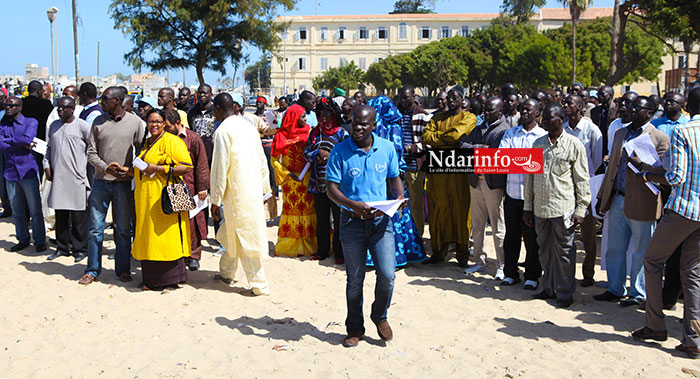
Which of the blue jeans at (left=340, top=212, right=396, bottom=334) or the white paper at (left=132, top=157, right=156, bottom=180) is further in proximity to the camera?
the white paper at (left=132, top=157, right=156, bottom=180)

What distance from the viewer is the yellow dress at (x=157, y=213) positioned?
6.59 m

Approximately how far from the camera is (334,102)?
7941 mm

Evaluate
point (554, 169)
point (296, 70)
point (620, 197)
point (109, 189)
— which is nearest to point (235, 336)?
point (109, 189)

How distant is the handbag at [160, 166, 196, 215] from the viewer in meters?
6.52

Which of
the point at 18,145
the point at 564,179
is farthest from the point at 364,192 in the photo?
the point at 18,145

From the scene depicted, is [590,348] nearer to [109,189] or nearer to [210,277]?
[210,277]

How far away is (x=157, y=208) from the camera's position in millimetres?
6609

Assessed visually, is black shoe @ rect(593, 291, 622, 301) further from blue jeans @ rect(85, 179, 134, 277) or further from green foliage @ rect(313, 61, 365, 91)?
green foliage @ rect(313, 61, 365, 91)

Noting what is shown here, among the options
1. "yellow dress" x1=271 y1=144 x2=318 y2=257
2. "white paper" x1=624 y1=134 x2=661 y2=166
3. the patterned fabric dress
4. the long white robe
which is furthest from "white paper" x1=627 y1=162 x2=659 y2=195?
"yellow dress" x1=271 y1=144 x2=318 y2=257

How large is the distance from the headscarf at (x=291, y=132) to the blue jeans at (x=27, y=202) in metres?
3.18

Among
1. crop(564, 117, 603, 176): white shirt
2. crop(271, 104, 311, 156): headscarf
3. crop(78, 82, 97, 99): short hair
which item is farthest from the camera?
crop(78, 82, 97, 99): short hair

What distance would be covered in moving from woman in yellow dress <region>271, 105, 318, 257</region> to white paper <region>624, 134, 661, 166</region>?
409 cm

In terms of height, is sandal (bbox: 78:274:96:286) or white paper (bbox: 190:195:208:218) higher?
white paper (bbox: 190:195:208:218)

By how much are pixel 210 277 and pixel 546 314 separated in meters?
3.75
